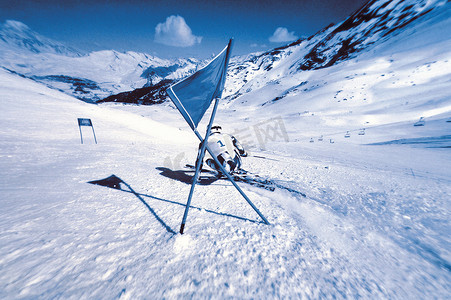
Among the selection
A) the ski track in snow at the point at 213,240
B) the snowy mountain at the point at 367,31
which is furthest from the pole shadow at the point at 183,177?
the snowy mountain at the point at 367,31

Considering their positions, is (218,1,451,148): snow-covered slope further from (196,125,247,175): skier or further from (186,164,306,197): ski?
(196,125,247,175): skier

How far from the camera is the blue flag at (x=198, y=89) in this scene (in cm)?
234

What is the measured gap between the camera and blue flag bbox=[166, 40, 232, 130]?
2.34 metres

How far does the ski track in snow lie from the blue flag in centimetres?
173

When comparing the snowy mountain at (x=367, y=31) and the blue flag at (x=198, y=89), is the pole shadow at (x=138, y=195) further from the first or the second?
the snowy mountain at (x=367, y=31)

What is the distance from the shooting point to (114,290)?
1721 millimetres

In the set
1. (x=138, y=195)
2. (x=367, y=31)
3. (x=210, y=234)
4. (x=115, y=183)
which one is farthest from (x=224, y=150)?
(x=367, y=31)

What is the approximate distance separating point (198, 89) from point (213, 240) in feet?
6.96

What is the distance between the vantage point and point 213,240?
2.51 metres

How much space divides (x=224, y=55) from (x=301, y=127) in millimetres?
26888

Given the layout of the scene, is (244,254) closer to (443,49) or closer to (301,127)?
(301,127)

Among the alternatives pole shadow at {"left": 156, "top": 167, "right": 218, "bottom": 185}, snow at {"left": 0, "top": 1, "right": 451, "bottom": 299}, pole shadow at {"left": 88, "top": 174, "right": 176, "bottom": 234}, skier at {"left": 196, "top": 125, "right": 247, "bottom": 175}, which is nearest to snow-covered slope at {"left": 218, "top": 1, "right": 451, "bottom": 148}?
snow at {"left": 0, "top": 1, "right": 451, "bottom": 299}

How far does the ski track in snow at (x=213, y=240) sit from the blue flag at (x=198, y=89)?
173 cm

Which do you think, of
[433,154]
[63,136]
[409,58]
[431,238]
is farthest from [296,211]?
[409,58]
